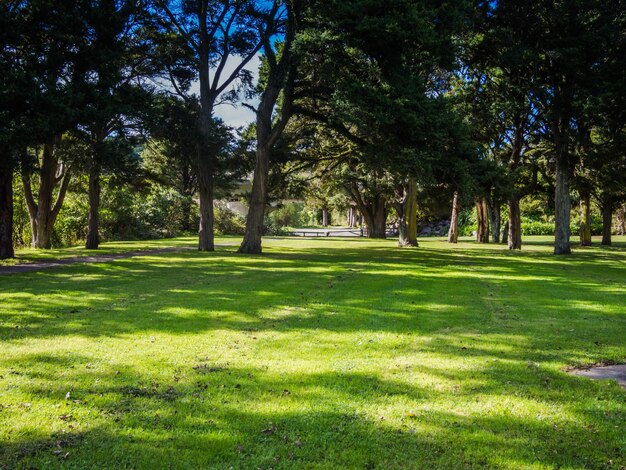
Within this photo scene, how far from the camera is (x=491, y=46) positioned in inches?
902

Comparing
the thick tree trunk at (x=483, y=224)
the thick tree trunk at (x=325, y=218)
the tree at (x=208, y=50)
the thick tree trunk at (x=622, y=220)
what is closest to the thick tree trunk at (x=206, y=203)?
the tree at (x=208, y=50)

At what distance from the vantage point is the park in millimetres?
3744

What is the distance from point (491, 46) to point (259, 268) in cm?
1629

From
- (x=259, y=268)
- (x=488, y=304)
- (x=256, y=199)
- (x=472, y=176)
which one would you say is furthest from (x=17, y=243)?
(x=488, y=304)

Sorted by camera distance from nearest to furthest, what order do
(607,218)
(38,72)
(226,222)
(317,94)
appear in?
Answer: (38,72) < (317,94) < (607,218) < (226,222)

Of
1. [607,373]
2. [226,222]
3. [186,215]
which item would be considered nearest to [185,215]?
[186,215]

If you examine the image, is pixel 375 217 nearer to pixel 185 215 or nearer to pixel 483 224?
pixel 483 224

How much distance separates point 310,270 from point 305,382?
1052 centimetres

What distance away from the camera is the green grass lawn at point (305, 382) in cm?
343

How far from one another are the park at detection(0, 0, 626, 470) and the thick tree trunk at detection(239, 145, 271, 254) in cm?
14

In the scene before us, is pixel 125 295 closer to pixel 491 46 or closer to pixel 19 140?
pixel 19 140

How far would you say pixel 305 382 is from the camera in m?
4.75

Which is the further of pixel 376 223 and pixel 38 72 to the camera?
pixel 376 223

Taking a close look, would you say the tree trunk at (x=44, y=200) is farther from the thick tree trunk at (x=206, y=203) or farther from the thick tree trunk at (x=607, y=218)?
the thick tree trunk at (x=607, y=218)
